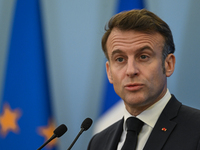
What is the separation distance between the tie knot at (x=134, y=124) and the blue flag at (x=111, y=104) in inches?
38.2

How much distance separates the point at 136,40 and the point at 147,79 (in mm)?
234

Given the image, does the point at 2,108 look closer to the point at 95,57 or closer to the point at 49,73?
the point at 49,73

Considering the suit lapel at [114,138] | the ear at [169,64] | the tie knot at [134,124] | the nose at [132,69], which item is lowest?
the suit lapel at [114,138]

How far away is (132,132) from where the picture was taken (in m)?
1.58

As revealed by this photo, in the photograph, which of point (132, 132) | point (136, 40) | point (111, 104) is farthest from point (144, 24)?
point (111, 104)

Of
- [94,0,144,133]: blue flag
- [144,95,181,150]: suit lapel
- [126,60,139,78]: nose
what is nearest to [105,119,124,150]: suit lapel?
[144,95,181,150]: suit lapel

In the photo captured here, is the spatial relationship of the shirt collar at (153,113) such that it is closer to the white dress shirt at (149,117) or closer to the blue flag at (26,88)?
the white dress shirt at (149,117)

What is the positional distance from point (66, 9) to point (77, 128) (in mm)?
1231

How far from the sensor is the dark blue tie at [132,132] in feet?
5.04

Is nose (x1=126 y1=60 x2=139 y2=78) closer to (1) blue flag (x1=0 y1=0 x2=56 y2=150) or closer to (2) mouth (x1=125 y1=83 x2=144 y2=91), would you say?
(2) mouth (x1=125 y1=83 x2=144 y2=91)

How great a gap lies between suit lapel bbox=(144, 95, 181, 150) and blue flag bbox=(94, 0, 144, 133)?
1.04 m

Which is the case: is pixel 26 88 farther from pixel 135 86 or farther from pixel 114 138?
pixel 135 86

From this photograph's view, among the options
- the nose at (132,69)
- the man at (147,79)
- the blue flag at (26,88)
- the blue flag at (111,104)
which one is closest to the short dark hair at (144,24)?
the man at (147,79)

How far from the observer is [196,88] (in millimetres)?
2352
